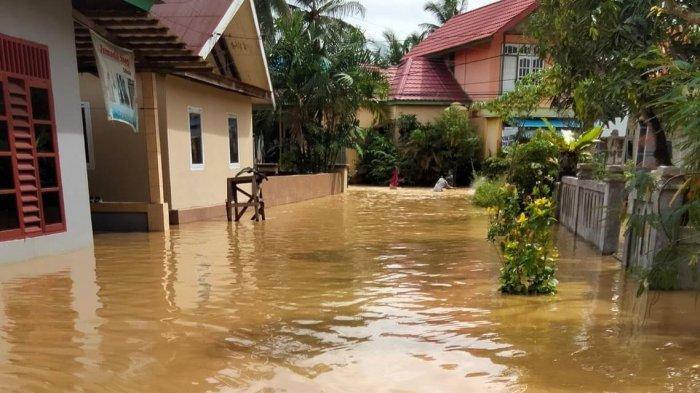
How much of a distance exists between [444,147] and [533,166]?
47.1ft

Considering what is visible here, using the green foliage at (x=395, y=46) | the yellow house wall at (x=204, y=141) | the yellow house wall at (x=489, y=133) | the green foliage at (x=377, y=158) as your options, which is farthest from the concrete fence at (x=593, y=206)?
the green foliage at (x=395, y=46)

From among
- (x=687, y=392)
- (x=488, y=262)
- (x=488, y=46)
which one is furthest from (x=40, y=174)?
(x=488, y=46)

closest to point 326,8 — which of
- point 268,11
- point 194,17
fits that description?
point 268,11

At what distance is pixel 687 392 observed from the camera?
3377mm

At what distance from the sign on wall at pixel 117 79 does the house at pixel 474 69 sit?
53.2ft

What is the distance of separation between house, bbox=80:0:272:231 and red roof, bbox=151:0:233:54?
1.0 inches

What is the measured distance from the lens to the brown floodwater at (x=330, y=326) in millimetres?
3648

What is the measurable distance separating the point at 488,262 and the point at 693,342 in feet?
11.2

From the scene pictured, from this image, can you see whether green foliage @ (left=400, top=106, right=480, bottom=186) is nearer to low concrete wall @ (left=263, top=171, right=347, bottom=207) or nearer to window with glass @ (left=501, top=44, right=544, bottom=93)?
window with glass @ (left=501, top=44, right=544, bottom=93)

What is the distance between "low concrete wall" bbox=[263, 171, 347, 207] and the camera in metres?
16.4

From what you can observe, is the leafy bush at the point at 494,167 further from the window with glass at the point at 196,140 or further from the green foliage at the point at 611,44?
the green foliage at the point at 611,44

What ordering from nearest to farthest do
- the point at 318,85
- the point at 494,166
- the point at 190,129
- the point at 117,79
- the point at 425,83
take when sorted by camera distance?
the point at 117,79
the point at 190,129
the point at 318,85
the point at 494,166
the point at 425,83

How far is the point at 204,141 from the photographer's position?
44.4 ft

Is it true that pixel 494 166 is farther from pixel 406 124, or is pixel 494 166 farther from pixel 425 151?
pixel 406 124
